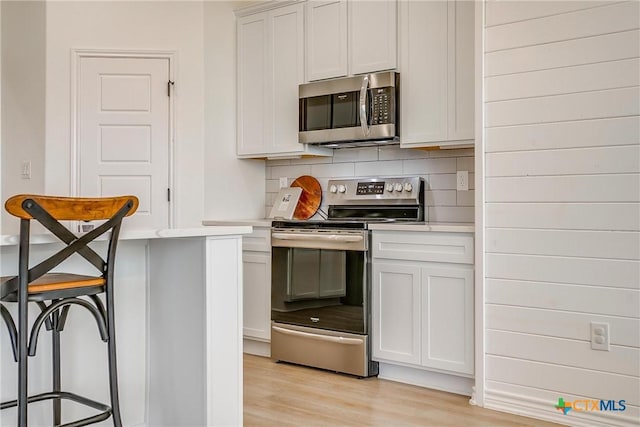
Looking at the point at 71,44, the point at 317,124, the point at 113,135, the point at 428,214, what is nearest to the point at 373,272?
the point at 428,214

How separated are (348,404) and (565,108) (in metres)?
1.78

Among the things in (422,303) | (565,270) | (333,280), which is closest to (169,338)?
(333,280)

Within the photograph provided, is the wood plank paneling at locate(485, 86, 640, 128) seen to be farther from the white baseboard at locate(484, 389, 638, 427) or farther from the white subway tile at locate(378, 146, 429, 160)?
the white baseboard at locate(484, 389, 638, 427)

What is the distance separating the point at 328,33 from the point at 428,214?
135 centimetres

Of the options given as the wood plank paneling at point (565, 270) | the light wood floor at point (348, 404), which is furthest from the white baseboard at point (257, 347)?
the wood plank paneling at point (565, 270)

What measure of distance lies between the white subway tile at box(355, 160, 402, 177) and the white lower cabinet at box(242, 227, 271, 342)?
769mm

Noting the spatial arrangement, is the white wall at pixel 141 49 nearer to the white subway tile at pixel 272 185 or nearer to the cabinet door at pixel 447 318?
the white subway tile at pixel 272 185

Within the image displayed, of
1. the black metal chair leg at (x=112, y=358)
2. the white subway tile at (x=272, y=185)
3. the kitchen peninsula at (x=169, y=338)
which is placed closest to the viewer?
the black metal chair leg at (x=112, y=358)

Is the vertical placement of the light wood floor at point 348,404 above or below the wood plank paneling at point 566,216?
below

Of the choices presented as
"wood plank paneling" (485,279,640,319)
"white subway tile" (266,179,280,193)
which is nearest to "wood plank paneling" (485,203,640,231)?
"wood plank paneling" (485,279,640,319)

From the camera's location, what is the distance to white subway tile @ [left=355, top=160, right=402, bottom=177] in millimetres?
4000

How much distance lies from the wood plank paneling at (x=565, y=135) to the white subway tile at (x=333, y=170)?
1375mm

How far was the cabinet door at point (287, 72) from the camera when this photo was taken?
4.10 m

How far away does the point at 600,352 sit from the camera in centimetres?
269
